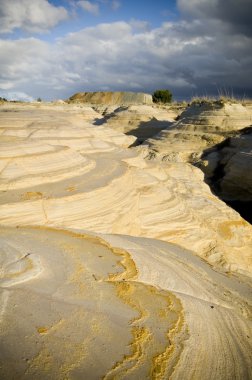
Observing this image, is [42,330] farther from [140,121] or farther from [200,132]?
[140,121]

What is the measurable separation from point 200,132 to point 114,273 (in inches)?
432

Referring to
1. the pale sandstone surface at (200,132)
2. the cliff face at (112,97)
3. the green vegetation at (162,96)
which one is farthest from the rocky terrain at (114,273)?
the cliff face at (112,97)

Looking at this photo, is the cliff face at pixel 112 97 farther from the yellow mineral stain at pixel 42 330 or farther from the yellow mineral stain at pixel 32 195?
the yellow mineral stain at pixel 42 330

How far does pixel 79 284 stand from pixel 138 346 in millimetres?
805

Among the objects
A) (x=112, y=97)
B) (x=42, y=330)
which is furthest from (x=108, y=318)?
(x=112, y=97)

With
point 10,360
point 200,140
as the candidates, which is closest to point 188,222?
point 10,360

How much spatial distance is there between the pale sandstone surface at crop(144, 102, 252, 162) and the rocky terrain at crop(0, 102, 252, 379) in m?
3.89

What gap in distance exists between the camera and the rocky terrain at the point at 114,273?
6.57 ft

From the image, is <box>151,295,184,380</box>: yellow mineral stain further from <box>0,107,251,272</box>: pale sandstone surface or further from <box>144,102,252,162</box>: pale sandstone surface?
<box>144,102,252,162</box>: pale sandstone surface

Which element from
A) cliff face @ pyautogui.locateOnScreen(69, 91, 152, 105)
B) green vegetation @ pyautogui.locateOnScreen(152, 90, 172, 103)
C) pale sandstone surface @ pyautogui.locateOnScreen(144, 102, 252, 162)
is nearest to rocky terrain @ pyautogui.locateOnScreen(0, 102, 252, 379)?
pale sandstone surface @ pyautogui.locateOnScreen(144, 102, 252, 162)

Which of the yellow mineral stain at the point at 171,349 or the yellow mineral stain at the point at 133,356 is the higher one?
the yellow mineral stain at the point at 133,356

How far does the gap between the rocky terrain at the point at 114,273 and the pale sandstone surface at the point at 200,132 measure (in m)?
3.89

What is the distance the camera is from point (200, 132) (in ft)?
43.5

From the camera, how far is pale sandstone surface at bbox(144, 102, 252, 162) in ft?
41.3
